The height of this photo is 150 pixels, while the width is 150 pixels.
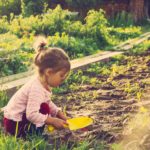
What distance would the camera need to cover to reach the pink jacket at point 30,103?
14.2 ft

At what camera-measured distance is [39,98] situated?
4359 mm

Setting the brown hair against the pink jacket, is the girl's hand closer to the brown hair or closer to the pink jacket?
the pink jacket

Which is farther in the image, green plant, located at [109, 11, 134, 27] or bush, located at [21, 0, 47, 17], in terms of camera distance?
bush, located at [21, 0, 47, 17]

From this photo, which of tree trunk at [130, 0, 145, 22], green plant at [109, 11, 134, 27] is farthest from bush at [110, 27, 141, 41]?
tree trunk at [130, 0, 145, 22]

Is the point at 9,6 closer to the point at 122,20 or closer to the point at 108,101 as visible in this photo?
the point at 122,20

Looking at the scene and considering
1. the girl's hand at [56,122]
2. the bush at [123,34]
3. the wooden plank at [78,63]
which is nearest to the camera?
the girl's hand at [56,122]

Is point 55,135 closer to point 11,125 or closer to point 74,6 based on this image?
point 11,125

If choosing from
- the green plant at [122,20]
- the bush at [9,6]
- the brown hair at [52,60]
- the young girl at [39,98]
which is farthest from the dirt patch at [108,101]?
the bush at [9,6]

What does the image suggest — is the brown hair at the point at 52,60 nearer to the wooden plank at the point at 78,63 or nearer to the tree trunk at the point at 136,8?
the wooden plank at the point at 78,63

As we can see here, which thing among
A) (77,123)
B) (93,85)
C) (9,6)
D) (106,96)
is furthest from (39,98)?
(9,6)

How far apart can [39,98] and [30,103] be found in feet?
0.28

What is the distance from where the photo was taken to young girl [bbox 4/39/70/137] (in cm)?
430

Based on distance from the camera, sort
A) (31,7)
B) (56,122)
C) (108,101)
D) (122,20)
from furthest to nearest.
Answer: (31,7) → (122,20) → (108,101) → (56,122)

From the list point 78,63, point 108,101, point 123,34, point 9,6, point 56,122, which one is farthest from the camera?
point 9,6
